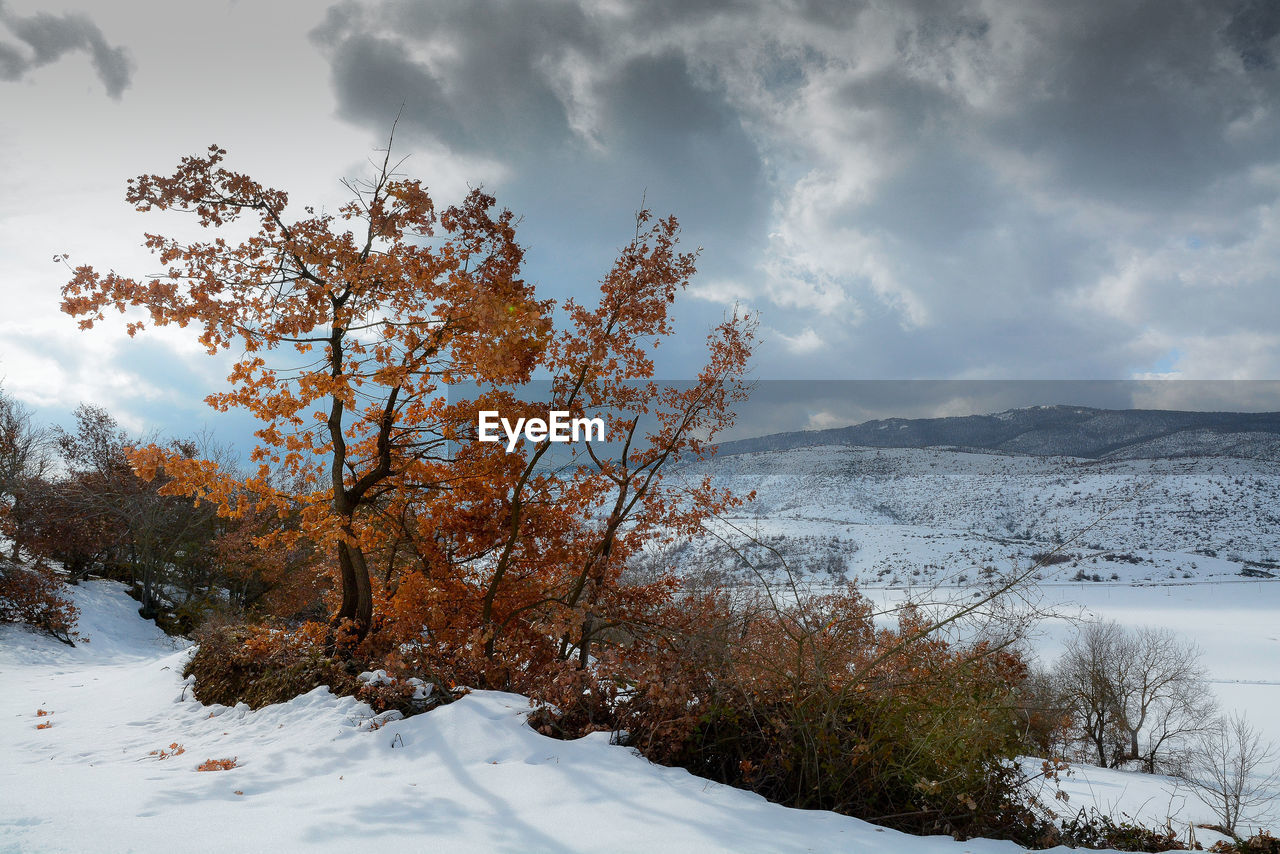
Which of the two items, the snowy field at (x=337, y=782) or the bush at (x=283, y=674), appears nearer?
the snowy field at (x=337, y=782)

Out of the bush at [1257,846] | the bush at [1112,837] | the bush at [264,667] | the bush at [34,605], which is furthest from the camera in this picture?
the bush at [34,605]

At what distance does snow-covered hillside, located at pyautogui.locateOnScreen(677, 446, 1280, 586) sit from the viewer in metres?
67.1

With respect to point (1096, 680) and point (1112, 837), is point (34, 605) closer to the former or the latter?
point (1112, 837)

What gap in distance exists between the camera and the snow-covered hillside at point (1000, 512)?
220ft

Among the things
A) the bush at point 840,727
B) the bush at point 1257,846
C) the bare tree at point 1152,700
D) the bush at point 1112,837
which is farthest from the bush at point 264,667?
the bare tree at point 1152,700

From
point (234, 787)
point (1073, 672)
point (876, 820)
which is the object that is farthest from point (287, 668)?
point (1073, 672)

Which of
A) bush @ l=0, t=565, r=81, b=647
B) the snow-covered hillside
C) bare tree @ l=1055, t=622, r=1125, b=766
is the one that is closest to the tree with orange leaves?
Result: bush @ l=0, t=565, r=81, b=647

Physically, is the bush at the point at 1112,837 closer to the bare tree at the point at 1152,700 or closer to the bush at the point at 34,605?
the bush at the point at 34,605

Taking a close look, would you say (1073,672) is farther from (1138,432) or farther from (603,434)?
(1138,432)

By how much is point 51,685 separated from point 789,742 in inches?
630

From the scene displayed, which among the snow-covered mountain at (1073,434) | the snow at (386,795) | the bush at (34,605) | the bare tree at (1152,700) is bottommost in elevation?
the bare tree at (1152,700)

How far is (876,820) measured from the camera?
5.27m

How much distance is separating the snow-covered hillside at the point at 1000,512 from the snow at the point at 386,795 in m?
49.8

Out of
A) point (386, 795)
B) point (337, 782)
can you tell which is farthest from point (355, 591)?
point (386, 795)
